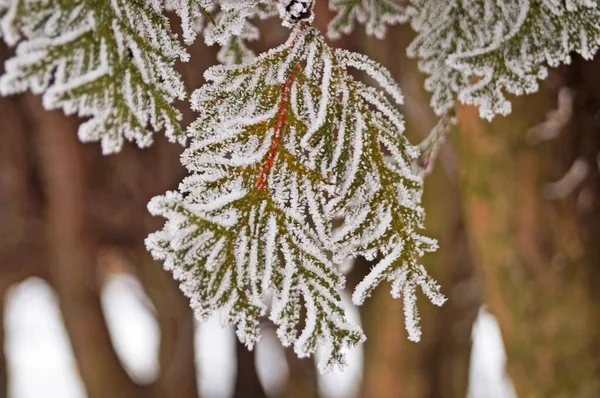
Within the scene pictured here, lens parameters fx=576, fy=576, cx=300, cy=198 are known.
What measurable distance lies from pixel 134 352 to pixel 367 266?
10.5 ft

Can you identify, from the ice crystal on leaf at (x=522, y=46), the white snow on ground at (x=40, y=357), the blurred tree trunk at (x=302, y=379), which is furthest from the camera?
the white snow on ground at (x=40, y=357)

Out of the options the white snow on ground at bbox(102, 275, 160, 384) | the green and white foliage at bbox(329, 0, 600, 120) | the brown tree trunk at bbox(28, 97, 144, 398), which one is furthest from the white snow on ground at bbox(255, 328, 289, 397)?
the green and white foliage at bbox(329, 0, 600, 120)

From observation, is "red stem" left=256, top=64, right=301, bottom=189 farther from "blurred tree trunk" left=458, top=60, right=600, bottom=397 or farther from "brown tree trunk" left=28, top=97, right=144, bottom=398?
"brown tree trunk" left=28, top=97, right=144, bottom=398

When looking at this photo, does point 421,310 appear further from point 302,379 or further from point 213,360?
point 213,360

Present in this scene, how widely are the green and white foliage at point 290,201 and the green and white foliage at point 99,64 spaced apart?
2.1 inches

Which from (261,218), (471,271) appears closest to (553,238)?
(261,218)

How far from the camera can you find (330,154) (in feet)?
1.93

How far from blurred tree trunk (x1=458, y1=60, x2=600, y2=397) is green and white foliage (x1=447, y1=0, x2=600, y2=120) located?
1.67 feet

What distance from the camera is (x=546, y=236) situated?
1.21 metres

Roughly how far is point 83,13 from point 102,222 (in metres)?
3.37

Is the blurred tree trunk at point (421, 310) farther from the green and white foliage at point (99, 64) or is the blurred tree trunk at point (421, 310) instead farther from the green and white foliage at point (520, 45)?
the green and white foliage at point (99, 64)

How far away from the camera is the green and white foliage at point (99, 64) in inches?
17.1

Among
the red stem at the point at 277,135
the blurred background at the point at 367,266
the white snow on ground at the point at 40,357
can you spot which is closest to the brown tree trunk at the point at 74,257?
the blurred background at the point at 367,266

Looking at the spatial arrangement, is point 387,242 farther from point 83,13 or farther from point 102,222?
point 102,222
